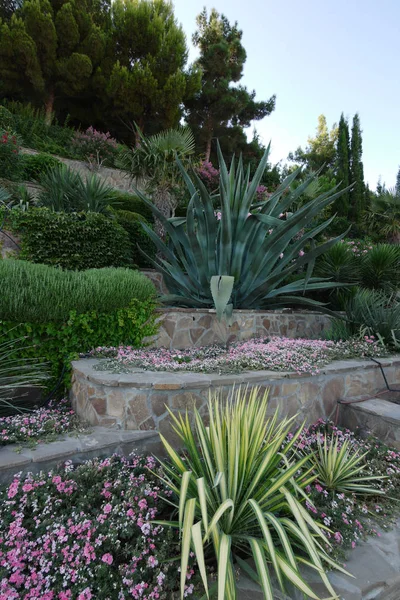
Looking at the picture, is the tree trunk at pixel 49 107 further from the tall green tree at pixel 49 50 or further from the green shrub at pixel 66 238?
the green shrub at pixel 66 238

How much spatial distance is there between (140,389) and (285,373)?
1.25 metres

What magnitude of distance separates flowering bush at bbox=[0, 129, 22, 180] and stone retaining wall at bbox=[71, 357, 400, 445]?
6327 millimetres

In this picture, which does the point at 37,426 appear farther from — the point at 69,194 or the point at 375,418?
the point at 69,194

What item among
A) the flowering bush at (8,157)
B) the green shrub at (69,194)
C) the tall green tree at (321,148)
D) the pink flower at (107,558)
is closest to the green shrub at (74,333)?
the pink flower at (107,558)

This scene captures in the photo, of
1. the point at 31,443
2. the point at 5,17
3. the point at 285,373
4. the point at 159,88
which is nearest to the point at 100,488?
the point at 31,443

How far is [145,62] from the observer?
47.9ft

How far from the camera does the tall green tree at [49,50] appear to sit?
12.9m

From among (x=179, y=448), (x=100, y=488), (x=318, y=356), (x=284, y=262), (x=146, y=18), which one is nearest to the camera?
(x=100, y=488)

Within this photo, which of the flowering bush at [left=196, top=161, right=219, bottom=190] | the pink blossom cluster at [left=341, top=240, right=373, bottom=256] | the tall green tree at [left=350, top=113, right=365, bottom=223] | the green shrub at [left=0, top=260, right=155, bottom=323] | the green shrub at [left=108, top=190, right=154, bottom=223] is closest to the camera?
the green shrub at [left=0, top=260, right=155, bottom=323]

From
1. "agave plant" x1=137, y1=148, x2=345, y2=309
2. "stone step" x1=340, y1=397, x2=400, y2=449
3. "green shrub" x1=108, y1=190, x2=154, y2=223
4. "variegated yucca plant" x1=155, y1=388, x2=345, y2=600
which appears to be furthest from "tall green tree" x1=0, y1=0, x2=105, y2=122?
"variegated yucca plant" x1=155, y1=388, x2=345, y2=600

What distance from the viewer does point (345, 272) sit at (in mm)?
6922

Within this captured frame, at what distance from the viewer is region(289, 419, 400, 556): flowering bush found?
→ 1927mm

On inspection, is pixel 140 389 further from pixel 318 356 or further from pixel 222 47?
pixel 222 47

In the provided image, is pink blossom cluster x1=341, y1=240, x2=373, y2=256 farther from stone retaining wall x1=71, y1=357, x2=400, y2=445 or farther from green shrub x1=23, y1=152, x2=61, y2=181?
green shrub x1=23, y1=152, x2=61, y2=181
